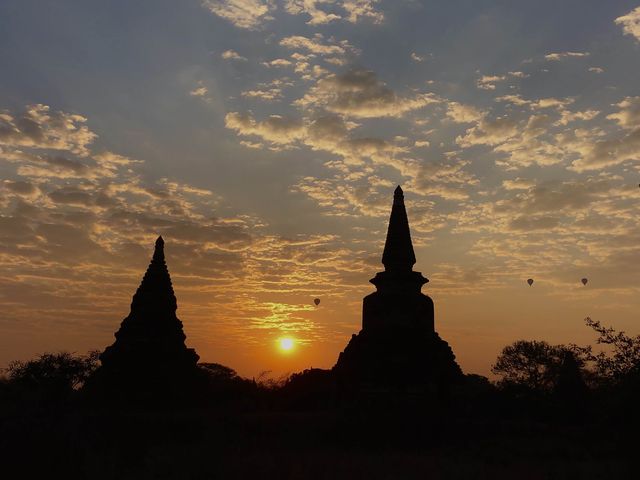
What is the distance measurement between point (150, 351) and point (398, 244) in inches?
598

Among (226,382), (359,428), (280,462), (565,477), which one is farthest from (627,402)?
(226,382)

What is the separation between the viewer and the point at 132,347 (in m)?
33.2

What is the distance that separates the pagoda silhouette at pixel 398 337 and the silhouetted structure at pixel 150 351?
9140mm

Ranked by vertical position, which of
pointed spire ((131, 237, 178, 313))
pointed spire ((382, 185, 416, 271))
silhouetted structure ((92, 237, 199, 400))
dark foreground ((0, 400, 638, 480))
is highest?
pointed spire ((382, 185, 416, 271))

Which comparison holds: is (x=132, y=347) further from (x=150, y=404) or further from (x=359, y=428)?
(x=359, y=428)

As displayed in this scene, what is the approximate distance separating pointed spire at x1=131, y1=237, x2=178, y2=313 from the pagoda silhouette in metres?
10.6

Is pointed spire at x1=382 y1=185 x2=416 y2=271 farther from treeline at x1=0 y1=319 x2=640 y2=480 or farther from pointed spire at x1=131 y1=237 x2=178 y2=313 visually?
pointed spire at x1=131 y1=237 x2=178 y2=313

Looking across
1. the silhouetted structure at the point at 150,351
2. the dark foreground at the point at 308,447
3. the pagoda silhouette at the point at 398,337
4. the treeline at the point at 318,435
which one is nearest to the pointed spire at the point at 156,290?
the silhouetted structure at the point at 150,351

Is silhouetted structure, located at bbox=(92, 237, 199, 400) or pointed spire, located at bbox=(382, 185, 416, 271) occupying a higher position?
pointed spire, located at bbox=(382, 185, 416, 271)

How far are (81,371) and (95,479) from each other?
3548 cm

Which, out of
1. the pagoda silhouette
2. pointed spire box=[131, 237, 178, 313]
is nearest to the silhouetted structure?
pointed spire box=[131, 237, 178, 313]

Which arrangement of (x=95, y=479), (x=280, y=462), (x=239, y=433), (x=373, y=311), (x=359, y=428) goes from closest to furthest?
(x=95, y=479) → (x=280, y=462) → (x=239, y=433) → (x=359, y=428) → (x=373, y=311)

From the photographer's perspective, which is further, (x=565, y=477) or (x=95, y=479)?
(x=565, y=477)

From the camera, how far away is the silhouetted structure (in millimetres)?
32625
